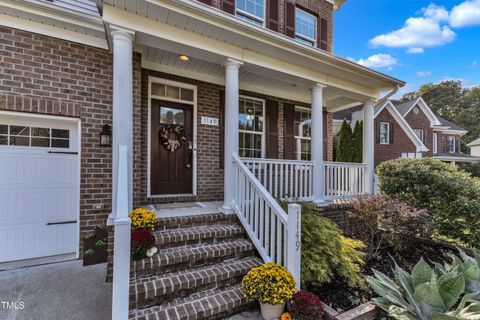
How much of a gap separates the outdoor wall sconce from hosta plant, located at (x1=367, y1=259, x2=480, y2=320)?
4.11 metres

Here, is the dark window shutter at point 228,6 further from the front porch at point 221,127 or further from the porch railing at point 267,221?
the porch railing at point 267,221

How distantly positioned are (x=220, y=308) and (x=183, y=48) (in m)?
3.52

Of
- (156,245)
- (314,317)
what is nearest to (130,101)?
(156,245)

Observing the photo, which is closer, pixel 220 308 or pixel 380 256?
pixel 220 308

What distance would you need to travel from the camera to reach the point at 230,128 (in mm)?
3803

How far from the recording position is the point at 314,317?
7.23 feet

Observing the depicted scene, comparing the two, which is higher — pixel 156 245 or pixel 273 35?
pixel 273 35

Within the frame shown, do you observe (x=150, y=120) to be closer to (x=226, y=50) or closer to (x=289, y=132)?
(x=226, y=50)

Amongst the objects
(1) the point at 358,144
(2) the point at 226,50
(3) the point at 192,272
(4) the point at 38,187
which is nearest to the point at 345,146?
(1) the point at 358,144

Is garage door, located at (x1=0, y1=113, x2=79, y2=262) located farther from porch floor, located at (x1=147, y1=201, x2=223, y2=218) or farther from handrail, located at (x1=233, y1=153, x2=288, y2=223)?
Answer: handrail, located at (x1=233, y1=153, x2=288, y2=223)

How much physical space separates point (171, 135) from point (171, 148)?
0.27 metres

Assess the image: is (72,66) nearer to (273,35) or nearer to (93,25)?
(93,25)

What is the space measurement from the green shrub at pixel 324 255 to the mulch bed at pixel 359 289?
0.30ft

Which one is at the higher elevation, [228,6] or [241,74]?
[228,6]
